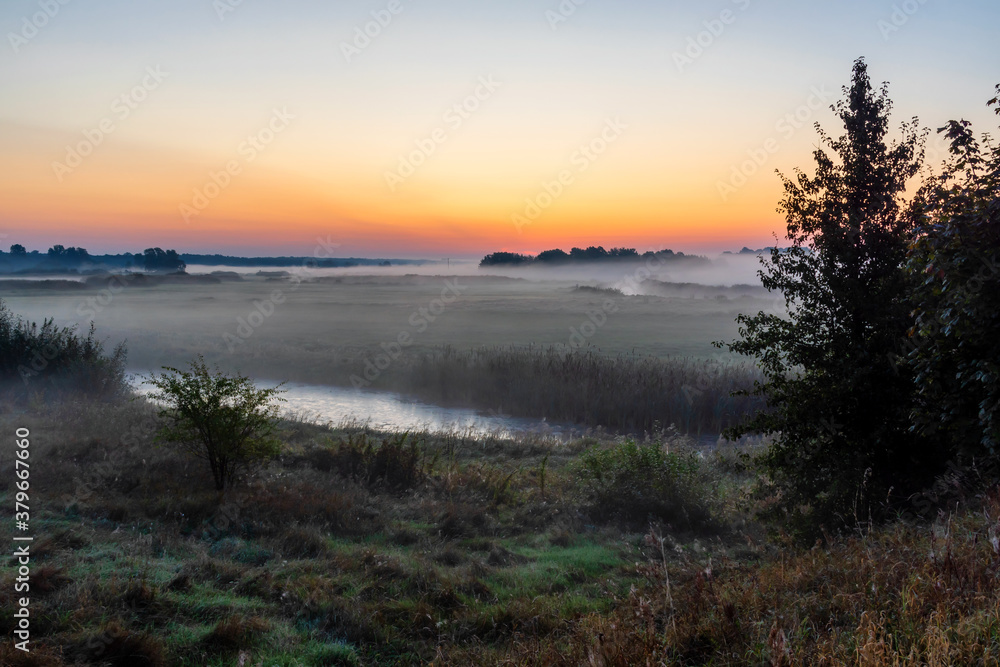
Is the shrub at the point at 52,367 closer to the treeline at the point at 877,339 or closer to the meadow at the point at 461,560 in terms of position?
the meadow at the point at 461,560

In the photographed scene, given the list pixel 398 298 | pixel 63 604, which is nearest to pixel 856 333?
pixel 63 604

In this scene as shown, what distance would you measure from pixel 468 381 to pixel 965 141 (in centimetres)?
2262

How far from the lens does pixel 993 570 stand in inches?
183

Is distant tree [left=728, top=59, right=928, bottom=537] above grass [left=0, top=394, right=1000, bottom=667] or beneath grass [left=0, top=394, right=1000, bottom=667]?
above

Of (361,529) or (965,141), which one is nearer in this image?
(965,141)

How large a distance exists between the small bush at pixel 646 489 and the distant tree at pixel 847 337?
1832 millimetres

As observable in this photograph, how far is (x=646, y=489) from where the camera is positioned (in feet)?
38.9

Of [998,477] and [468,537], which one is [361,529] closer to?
[468,537]

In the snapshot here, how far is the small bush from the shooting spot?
11297mm

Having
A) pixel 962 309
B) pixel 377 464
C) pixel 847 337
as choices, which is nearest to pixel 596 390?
pixel 377 464

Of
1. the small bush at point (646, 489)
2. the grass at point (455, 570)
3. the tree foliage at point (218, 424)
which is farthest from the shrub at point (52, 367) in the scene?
the small bush at point (646, 489)

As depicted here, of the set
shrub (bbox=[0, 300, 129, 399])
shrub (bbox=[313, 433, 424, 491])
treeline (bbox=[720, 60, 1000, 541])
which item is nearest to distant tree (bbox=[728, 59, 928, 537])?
treeline (bbox=[720, 60, 1000, 541])

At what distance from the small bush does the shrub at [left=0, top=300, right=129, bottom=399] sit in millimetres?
18001

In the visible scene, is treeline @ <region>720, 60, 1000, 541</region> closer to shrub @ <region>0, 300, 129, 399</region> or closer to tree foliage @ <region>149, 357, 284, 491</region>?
tree foliage @ <region>149, 357, 284, 491</region>
